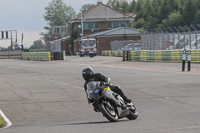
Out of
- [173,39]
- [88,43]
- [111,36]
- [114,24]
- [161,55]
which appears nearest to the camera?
[161,55]

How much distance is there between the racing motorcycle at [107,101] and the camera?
9406mm

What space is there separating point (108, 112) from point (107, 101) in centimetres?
25

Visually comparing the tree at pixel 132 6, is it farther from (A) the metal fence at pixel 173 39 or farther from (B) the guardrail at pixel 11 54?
(A) the metal fence at pixel 173 39

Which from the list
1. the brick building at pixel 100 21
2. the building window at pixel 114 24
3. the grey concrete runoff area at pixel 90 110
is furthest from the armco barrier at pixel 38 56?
the grey concrete runoff area at pixel 90 110

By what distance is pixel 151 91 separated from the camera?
54.7ft

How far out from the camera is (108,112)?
9.38m

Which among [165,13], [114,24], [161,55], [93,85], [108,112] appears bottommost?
[108,112]

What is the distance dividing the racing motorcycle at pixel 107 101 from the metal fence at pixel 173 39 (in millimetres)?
24932

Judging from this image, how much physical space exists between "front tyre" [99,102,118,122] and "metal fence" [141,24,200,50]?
2515cm

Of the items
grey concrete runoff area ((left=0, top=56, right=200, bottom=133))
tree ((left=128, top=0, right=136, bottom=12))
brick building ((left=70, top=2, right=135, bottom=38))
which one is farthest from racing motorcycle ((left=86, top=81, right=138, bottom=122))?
tree ((left=128, top=0, right=136, bottom=12))

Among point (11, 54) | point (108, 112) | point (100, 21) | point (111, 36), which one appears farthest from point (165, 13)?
point (108, 112)

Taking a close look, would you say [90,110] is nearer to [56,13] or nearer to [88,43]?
[88,43]

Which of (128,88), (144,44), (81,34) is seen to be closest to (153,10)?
(81,34)

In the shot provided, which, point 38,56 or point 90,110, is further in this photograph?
point 38,56
